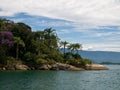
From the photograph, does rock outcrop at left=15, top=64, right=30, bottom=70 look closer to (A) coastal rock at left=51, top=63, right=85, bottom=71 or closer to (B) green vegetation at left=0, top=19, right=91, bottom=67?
(B) green vegetation at left=0, top=19, right=91, bottom=67

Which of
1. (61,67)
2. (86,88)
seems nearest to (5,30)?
(61,67)

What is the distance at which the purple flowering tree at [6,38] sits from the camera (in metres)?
120

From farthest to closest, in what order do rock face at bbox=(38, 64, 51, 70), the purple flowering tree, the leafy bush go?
1. rock face at bbox=(38, 64, 51, 70)
2. the purple flowering tree
3. the leafy bush

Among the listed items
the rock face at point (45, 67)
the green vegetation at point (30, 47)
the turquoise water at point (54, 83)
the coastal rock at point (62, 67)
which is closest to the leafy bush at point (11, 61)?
the green vegetation at point (30, 47)

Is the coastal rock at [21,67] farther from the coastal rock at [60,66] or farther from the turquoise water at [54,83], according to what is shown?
the turquoise water at [54,83]

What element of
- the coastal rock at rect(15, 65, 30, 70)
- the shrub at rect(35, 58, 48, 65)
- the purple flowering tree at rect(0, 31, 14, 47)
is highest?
the purple flowering tree at rect(0, 31, 14, 47)

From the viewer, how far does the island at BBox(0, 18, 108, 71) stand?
4749 inches

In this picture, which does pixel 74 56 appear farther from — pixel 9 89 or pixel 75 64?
pixel 9 89

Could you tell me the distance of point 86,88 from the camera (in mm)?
58938

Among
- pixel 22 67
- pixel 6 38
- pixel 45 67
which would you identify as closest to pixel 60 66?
pixel 45 67

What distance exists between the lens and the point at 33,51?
13225cm

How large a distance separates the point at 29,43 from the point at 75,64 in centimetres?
2009

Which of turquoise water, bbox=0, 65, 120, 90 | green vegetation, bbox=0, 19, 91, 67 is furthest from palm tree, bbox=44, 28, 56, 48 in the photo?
turquoise water, bbox=0, 65, 120, 90

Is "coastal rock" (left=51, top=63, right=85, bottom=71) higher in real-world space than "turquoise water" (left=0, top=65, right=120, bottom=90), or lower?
lower
